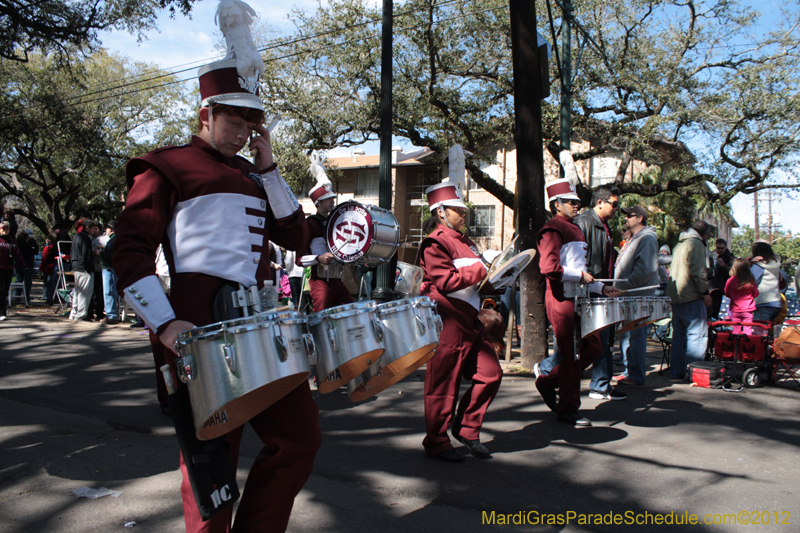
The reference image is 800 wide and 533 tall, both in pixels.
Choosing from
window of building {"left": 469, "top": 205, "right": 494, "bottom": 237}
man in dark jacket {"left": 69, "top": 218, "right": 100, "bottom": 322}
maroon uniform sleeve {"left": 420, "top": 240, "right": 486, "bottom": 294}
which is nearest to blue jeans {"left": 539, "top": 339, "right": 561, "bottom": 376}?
maroon uniform sleeve {"left": 420, "top": 240, "right": 486, "bottom": 294}

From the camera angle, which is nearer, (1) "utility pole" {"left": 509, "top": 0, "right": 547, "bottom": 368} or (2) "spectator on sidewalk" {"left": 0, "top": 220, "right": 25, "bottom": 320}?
(1) "utility pole" {"left": 509, "top": 0, "right": 547, "bottom": 368}

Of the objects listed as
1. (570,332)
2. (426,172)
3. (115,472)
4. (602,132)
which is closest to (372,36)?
(602,132)

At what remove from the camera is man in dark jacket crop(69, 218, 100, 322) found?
11969 millimetres

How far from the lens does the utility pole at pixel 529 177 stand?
26.5 ft

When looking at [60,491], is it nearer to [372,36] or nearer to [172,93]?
[372,36]

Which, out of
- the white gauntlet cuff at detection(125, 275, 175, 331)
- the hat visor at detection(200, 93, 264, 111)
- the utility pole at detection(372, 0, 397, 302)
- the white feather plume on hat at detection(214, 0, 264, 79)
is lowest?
the white gauntlet cuff at detection(125, 275, 175, 331)

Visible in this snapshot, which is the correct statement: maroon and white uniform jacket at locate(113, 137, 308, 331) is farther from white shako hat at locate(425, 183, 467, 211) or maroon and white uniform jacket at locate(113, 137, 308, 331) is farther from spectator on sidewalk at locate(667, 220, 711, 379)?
spectator on sidewalk at locate(667, 220, 711, 379)

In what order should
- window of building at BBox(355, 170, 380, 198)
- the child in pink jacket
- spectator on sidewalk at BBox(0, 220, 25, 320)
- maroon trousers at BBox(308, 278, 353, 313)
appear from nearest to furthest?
maroon trousers at BBox(308, 278, 353, 313) → the child in pink jacket → spectator on sidewalk at BBox(0, 220, 25, 320) → window of building at BBox(355, 170, 380, 198)

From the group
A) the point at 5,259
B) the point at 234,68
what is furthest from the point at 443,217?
the point at 5,259

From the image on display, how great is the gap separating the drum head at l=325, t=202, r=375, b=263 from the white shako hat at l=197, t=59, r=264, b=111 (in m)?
3.14

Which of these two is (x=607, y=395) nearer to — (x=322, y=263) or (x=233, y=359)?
(x=322, y=263)

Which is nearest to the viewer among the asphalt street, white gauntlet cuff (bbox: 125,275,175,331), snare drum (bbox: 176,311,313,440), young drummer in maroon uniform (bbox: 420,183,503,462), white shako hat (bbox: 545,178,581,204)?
snare drum (bbox: 176,311,313,440)

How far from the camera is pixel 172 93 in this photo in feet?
125

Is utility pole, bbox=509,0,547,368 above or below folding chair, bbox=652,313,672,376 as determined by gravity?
above
